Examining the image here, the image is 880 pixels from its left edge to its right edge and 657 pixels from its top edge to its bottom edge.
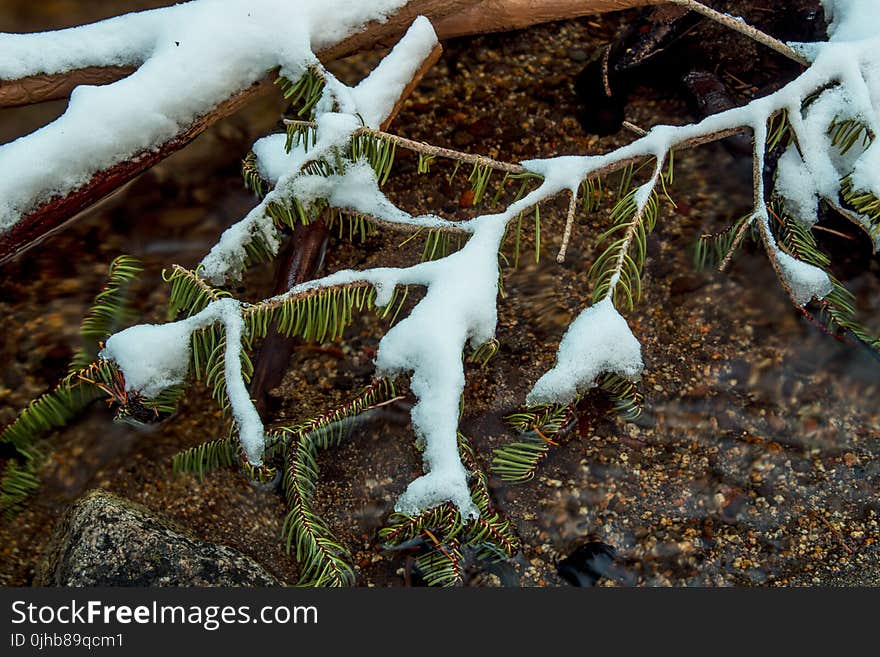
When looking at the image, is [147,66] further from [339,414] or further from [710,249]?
[710,249]

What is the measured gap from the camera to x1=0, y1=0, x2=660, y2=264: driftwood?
211cm

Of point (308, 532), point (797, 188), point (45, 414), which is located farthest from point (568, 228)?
point (45, 414)

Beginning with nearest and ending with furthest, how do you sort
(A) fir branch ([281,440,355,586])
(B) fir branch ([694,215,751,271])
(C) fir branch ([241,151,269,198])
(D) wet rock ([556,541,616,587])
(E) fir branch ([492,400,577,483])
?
1. (A) fir branch ([281,440,355,586])
2. (E) fir branch ([492,400,577,483])
3. (D) wet rock ([556,541,616,587])
4. (C) fir branch ([241,151,269,198])
5. (B) fir branch ([694,215,751,271])

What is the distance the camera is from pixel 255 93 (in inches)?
88.3

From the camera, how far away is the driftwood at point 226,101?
6.93 ft

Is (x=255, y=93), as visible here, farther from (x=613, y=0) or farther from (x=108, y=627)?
(x=108, y=627)

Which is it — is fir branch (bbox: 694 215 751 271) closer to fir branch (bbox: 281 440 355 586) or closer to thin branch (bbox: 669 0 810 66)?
thin branch (bbox: 669 0 810 66)

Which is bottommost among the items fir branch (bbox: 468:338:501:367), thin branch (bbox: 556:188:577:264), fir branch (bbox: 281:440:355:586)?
fir branch (bbox: 281:440:355:586)

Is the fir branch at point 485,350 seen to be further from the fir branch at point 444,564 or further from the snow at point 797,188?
the snow at point 797,188

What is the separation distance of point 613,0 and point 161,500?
6.69 feet

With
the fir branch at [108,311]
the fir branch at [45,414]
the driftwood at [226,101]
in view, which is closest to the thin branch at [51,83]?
the driftwood at [226,101]

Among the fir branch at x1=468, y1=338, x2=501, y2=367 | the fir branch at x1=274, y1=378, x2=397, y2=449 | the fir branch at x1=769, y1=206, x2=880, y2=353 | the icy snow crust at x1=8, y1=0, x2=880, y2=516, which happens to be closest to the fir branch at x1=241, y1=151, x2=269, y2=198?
the icy snow crust at x1=8, y1=0, x2=880, y2=516

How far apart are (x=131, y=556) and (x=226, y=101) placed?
1263 mm

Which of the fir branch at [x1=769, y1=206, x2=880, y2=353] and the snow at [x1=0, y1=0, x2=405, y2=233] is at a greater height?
the snow at [x1=0, y1=0, x2=405, y2=233]
